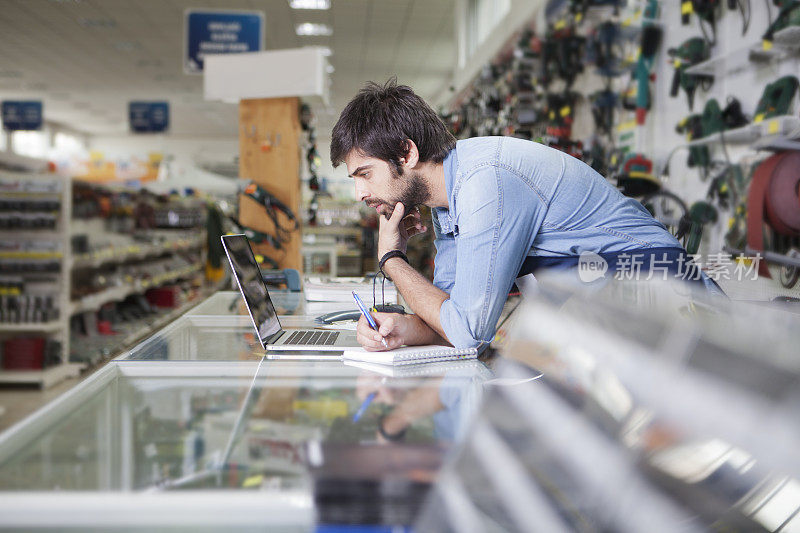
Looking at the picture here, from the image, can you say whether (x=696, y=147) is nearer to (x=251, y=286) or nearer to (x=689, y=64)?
(x=689, y=64)

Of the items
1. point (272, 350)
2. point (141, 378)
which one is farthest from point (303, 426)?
point (272, 350)

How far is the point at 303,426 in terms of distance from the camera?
888mm

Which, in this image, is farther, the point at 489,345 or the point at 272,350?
the point at 489,345

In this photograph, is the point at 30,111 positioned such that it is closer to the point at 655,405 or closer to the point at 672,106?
the point at 672,106

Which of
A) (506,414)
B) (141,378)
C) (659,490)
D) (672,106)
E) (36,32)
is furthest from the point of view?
(36,32)

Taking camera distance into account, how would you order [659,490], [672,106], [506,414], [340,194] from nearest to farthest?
[659,490] → [506,414] → [672,106] → [340,194]

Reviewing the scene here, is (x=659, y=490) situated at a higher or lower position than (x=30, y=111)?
lower

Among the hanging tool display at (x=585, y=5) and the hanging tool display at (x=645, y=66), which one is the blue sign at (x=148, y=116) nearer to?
the hanging tool display at (x=585, y=5)

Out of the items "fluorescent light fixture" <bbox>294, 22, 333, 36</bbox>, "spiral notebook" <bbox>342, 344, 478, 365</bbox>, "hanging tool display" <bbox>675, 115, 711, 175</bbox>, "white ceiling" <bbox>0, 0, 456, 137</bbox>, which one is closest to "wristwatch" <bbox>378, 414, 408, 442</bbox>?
"spiral notebook" <bbox>342, 344, 478, 365</bbox>

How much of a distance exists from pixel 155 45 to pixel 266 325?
11.5 meters

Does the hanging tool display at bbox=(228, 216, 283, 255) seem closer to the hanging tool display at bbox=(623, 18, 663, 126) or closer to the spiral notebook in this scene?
the spiral notebook

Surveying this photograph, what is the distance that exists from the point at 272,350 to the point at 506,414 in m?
0.79

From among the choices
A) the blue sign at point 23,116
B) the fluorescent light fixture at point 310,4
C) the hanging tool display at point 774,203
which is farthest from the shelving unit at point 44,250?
the blue sign at point 23,116

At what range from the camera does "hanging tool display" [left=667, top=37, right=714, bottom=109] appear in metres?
3.87
